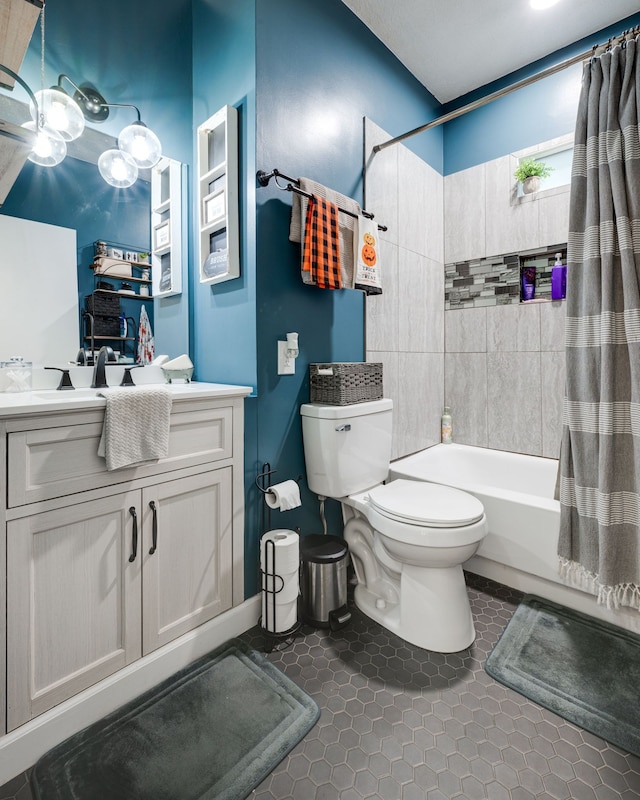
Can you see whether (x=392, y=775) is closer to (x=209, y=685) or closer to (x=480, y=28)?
(x=209, y=685)

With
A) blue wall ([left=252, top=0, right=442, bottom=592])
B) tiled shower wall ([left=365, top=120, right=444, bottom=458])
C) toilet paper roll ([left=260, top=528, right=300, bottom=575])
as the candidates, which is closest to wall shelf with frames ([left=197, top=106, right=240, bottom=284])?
blue wall ([left=252, top=0, right=442, bottom=592])

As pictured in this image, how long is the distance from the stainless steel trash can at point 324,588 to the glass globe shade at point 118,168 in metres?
1.77

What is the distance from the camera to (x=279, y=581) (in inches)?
61.7

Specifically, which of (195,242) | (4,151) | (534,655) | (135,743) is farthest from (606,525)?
(4,151)

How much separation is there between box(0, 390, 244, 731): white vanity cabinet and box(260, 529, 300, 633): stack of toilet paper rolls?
134 millimetres

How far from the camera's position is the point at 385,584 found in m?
1.76

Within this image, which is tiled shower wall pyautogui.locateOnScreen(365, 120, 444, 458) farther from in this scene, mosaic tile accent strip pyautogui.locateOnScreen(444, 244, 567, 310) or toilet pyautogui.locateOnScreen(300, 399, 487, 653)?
toilet pyautogui.locateOnScreen(300, 399, 487, 653)

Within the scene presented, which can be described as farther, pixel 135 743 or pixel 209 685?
pixel 209 685

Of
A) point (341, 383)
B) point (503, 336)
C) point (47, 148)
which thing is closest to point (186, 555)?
point (341, 383)

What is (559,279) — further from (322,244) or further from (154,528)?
(154,528)

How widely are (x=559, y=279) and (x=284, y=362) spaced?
1686 millimetres

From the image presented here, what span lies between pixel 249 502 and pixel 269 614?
43 cm

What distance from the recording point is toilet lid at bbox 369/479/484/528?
1481 mm

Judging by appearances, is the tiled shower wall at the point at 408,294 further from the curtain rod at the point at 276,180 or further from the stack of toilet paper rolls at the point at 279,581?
the stack of toilet paper rolls at the point at 279,581
